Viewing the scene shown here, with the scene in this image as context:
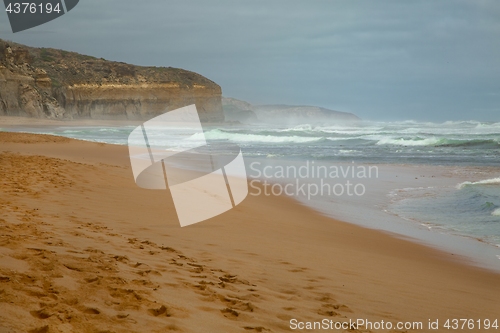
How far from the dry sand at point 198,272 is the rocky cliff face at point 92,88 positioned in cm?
4843

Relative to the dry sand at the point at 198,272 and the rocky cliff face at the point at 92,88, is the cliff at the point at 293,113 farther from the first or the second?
the dry sand at the point at 198,272

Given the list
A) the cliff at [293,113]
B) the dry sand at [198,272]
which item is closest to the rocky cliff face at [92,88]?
the dry sand at [198,272]

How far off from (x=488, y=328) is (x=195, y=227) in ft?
11.9

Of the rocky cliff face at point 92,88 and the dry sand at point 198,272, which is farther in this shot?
the rocky cliff face at point 92,88

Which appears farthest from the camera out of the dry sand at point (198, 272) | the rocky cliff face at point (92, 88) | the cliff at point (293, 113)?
the cliff at point (293, 113)

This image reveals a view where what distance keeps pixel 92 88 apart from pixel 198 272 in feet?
220

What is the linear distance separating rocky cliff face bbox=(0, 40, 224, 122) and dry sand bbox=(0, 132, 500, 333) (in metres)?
48.4

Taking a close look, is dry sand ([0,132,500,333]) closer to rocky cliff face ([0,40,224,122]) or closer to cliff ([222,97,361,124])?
rocky cliff face ([0,40,224,122])

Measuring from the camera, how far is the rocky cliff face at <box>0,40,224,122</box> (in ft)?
168

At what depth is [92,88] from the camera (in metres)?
66.8

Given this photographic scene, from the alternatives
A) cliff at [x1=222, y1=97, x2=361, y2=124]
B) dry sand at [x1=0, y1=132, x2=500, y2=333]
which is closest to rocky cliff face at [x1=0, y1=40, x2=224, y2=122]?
dry sand at [x1=0, y1=132, x2=500, y2=333]

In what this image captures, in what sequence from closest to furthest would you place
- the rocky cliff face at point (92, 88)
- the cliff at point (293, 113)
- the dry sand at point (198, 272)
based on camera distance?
the dry sand at point (198, 272)
the rocky cliff face at point (92, 88)
the cliff at point (293, 113)

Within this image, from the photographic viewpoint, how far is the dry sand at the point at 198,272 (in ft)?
9.50

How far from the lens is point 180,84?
7562 cm
